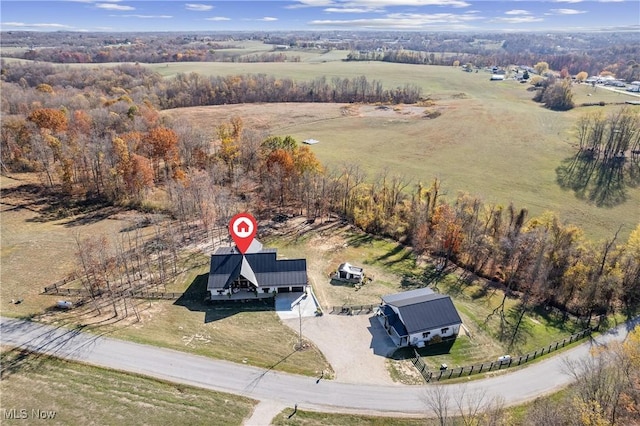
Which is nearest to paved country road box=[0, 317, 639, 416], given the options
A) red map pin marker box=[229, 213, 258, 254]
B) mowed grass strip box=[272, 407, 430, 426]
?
mowed grass strip box=[272, 407, 430, 426]

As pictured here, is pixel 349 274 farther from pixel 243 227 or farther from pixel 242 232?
pixel 243 227

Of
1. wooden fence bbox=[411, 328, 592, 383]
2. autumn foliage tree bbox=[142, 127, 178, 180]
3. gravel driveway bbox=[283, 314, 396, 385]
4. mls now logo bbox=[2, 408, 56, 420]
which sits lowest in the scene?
wooden fence bbox=[411, 328, 592, 383]

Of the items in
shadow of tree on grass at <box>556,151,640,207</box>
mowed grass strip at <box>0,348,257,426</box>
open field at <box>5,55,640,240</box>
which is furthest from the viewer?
shadow of tree on grass at <box>556,151,640,207</box>

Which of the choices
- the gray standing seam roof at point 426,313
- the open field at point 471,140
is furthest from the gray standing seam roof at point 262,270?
the open field at point 471,140

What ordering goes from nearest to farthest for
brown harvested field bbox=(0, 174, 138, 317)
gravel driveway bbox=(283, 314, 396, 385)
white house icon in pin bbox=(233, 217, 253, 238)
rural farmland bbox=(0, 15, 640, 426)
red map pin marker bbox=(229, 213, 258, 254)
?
rural farmland bbox=(0, 15, 640, 426) → gravel driveway bbox=(283, 314, 396, 385) → brown harvested field bbox=(0, 174, 138, 317) → red map pin marker bbox=(229, 213, 258, 254) → white house icon in pin bbox=(233, 217, 253, 238)

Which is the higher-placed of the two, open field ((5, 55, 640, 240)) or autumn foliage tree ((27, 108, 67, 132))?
autumn foliage tree ((27, 108, 67, 132))

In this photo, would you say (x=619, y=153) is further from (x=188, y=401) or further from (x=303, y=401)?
(x=188, y=401)

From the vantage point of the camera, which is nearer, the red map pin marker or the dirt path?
the dirt path

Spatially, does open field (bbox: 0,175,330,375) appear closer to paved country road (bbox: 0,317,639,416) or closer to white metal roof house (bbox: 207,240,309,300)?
paved country road (bbox: 0,317,639,416)
